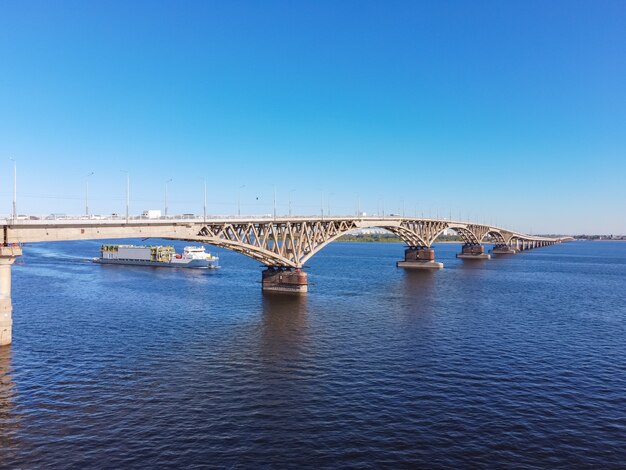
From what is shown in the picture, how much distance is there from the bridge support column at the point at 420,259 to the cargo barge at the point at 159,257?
60416 mm

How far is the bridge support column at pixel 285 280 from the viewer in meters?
84.2

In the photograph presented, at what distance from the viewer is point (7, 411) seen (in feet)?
96.5

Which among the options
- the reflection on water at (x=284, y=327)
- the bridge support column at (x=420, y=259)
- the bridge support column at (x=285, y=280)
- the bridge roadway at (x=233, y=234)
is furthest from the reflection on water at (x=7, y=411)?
the bridge support column at (x=420, y=259)

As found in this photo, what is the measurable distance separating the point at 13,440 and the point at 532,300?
76.9 metres

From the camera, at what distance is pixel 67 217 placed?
51.1m

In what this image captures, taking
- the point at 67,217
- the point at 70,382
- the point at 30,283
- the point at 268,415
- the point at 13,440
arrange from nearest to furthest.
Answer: the point at 13,440 < the point at 268,415 < the point at 70,382 < the point at 67,217 < the point at 30,283

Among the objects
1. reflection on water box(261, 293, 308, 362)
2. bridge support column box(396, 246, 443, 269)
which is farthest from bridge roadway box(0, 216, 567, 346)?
bridge support column box(396, 246, 443, 269)

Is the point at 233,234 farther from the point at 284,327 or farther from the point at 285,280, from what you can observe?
the point at 284,327

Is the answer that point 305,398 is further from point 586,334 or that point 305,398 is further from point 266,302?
point 266,302

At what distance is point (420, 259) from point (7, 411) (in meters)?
131

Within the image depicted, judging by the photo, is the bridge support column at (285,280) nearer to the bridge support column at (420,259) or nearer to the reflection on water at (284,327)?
the reflection on water at (284,327)

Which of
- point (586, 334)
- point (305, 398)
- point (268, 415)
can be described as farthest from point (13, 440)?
point (586, 334)

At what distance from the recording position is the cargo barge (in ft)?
450

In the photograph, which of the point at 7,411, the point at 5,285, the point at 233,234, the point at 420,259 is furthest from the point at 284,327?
the point at 420,259
